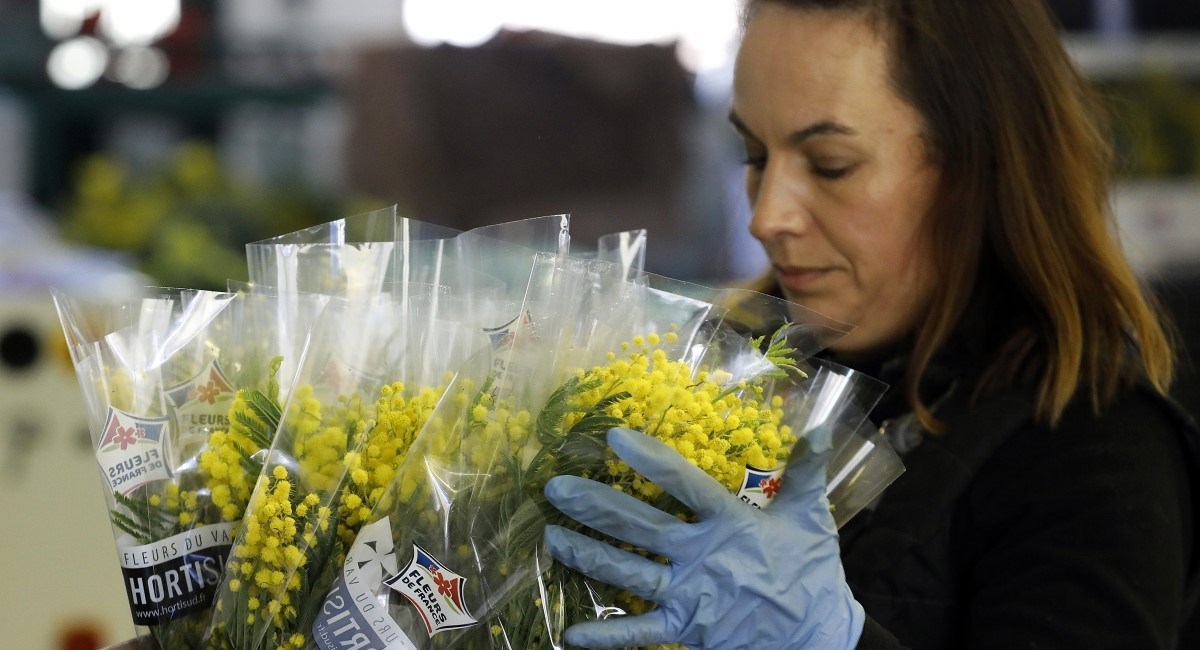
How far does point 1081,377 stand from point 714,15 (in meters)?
2.50

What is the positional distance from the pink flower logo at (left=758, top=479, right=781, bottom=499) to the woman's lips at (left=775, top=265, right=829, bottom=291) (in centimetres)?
52

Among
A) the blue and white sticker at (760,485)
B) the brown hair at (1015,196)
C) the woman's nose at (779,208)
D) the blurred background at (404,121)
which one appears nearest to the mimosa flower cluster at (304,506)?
the blue and white sticker at (760,485)

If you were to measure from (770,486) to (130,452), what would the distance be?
53cm

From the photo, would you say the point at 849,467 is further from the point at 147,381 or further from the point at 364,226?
the point at 147,381

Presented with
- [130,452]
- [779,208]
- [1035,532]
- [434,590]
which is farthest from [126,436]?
[1035,532]

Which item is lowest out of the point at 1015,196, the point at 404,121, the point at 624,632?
the point at 404,121

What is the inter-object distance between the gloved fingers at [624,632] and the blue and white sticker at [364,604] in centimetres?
13

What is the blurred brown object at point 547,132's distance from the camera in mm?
3348

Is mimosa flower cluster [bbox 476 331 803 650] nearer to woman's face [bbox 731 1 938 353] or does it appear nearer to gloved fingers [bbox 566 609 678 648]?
gloved fingers [bbox 566 609 678 648]

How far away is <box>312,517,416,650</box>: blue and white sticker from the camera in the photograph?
2.59 feet

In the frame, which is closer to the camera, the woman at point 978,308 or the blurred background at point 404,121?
the woman at point 978,308

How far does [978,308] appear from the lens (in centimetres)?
140

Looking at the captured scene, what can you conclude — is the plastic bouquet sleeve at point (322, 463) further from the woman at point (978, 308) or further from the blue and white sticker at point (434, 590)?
the woman at point (978, 308)

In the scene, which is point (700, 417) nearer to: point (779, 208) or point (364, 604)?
point (364, 604)
